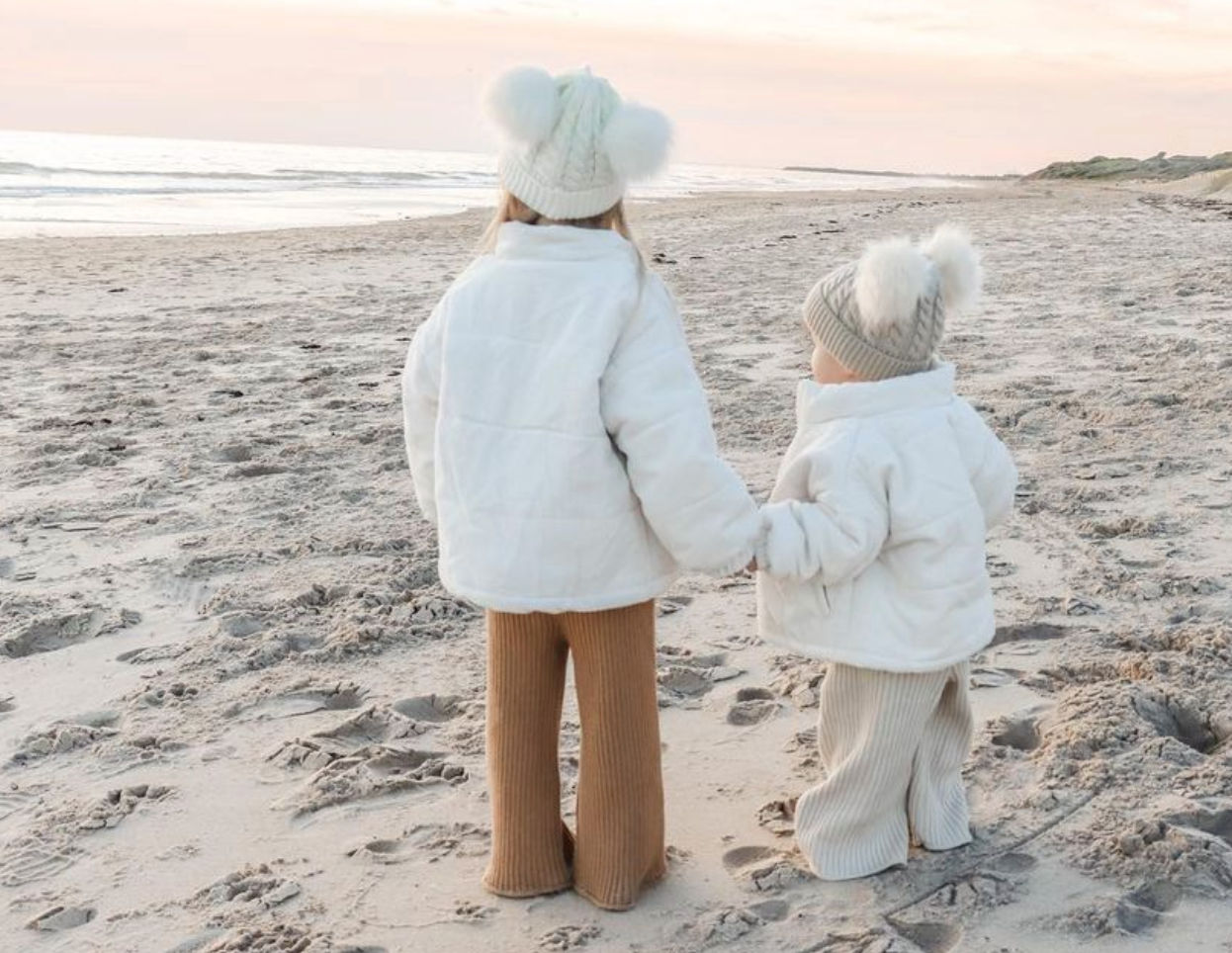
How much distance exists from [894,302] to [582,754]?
1.08m

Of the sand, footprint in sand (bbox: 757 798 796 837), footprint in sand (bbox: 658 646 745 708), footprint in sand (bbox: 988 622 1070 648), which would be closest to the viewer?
the sand

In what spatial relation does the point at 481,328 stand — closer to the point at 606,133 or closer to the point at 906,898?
the point at 606,133

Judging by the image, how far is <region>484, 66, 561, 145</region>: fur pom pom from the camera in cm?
234

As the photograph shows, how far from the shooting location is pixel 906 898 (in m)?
2.57

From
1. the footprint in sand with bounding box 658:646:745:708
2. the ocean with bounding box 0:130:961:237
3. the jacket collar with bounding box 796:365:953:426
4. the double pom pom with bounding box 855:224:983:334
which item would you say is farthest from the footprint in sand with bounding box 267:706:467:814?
the ocean with bounding box 0:130:961:237

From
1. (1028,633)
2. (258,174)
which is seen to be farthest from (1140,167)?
(1028,633)

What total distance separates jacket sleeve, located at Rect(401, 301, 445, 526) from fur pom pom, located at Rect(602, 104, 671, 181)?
0.43 metres

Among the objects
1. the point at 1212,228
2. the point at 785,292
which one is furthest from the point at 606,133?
the point at 1212,228

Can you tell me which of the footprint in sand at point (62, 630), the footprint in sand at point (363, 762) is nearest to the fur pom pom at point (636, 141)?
the footprint in sand at point (363, 762)

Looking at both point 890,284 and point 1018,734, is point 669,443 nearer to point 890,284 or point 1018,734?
point 890,284

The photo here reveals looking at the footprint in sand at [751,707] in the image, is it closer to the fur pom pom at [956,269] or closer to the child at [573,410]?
the child at [573,410]

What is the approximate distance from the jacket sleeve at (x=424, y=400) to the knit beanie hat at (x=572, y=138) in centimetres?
31

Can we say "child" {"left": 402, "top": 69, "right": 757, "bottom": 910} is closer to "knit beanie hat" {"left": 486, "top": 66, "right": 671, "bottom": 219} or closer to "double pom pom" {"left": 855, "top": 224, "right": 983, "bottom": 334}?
"knit beanie hat" {"left": 486, "top": 66, "right": 671, "bottom": 219}

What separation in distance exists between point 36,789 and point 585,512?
1.61 m
